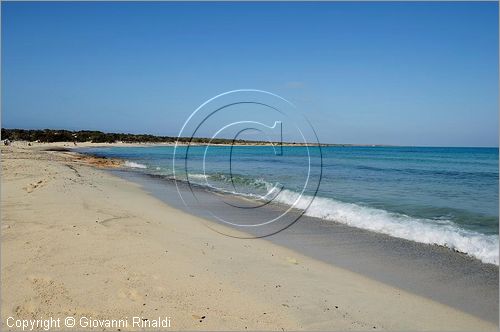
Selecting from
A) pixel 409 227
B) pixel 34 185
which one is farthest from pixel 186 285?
pixel 34 185

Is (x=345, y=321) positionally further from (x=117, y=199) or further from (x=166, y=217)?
(x=117, y=199)

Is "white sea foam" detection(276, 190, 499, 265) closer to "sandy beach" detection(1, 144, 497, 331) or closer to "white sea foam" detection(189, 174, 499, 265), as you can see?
"white sea foam" detection(189, 174, 499, 265)

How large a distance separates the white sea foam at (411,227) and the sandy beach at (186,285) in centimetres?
337

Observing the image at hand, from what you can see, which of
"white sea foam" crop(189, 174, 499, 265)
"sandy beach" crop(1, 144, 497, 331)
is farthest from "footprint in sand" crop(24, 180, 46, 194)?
"white sea foam" crop(189, 174, 499, 265)

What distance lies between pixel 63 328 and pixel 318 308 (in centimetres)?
294

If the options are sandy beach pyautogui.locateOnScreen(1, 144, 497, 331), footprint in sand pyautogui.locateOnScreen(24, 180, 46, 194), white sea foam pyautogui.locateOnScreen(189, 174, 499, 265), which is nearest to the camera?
sandy beach pyautogui.locateOnScreen(1, 144, 497, 331)

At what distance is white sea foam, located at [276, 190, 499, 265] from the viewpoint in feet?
26.8

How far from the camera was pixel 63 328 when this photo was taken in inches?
154

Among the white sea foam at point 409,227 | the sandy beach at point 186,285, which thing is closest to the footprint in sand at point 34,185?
the sandy beach at point 186,285

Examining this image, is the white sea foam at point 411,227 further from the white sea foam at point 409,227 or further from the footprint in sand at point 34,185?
the footprint in sand at point 34,185

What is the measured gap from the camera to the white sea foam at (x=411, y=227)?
26.8 ft

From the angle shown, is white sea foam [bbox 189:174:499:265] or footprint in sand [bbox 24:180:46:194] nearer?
white sea foam [bbox 189:174:499:265]

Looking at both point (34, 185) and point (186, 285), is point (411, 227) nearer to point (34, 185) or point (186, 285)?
→ point (186, 285)

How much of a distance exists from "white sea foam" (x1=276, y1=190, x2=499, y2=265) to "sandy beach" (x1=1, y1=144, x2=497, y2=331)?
3374 mm
